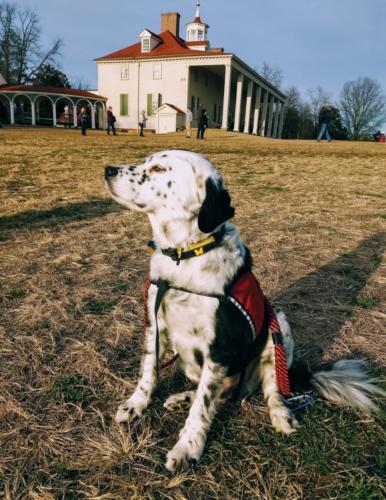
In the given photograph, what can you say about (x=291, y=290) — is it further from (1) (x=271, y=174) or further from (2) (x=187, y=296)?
(1) (x=271, y=174)

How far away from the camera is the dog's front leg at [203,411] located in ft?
7.08

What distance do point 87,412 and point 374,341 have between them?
245cm

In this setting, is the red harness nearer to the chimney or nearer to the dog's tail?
the dog's tail

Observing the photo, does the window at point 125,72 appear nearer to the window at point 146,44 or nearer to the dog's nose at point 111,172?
the window at point 146,44

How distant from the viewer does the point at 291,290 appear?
430 centimetres

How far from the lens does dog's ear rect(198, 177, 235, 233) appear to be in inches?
85.7

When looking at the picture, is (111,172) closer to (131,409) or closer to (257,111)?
(131,409)

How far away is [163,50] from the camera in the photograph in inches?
1767

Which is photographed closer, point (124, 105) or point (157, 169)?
point (157, 169)

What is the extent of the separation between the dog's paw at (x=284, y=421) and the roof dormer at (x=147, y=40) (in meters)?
49.7

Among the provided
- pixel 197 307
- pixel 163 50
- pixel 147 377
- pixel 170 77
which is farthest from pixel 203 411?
pixel 163 50

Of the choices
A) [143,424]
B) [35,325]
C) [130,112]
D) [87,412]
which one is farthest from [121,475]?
[130,112]

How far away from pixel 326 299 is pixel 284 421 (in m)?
2.06

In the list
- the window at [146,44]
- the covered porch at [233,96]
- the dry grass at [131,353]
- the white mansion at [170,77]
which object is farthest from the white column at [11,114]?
the dry grass at [131,353]
